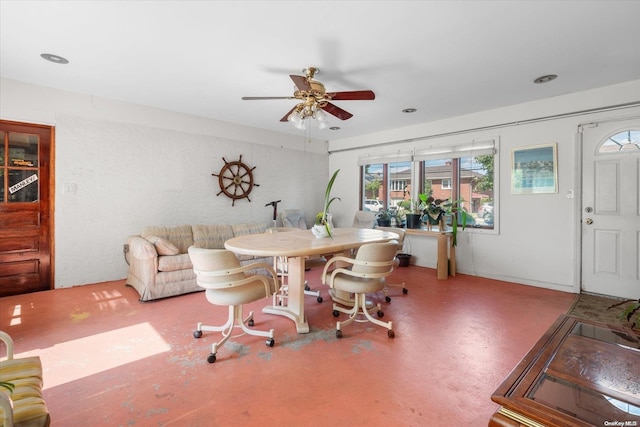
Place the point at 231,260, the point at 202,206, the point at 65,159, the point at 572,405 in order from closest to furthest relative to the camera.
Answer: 1. the point at 572,405
2. the point at 231,260
3. the point at 65,159
4. the point at 202,206

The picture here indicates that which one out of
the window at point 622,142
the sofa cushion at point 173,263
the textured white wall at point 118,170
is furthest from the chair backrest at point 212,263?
the window at point 622,142

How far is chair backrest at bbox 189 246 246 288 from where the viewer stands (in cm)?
205

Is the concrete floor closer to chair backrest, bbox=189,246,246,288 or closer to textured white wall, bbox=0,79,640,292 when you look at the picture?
chair backrest, bbox=189,246,246,288

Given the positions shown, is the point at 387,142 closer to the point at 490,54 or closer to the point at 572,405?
the point at 490,54

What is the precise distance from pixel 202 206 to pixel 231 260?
3163mm

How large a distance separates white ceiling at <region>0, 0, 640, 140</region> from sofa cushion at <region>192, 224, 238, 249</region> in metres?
1.94

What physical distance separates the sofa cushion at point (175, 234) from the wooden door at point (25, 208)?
1.16 meters

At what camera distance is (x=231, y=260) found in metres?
2.12

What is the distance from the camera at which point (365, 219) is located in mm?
5582

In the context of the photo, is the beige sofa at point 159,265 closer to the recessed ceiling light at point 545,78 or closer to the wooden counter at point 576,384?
the wooden counter at point 576,384

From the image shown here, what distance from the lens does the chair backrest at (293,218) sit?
5.69 metres

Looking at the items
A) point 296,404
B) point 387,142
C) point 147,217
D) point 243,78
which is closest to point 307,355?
point 296,404

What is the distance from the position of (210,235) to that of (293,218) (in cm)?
182

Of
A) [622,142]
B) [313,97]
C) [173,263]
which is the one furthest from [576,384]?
[622,142]
